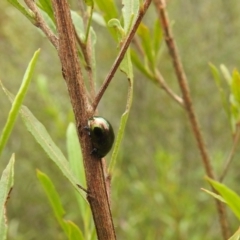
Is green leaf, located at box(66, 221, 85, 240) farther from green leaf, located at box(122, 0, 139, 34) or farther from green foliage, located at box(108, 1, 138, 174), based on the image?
green leaf, located at box(122, 0, 139, 34)

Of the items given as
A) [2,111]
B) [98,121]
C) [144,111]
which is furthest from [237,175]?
[98,121]

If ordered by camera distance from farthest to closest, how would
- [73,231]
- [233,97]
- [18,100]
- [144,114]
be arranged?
1. [144,114]
2. [233,97]
3. [73,231]
4. [18,100]

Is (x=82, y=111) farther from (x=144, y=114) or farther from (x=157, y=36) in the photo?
(x=144, y=114)

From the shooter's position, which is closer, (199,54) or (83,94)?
(83,94)

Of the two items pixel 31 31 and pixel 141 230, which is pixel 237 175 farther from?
pixel 31 31

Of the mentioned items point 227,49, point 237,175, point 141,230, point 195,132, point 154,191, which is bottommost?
point 237,175

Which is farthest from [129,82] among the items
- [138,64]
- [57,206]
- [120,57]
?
[138,64]

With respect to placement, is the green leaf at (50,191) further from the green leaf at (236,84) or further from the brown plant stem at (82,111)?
the green leaf at (236,84)
